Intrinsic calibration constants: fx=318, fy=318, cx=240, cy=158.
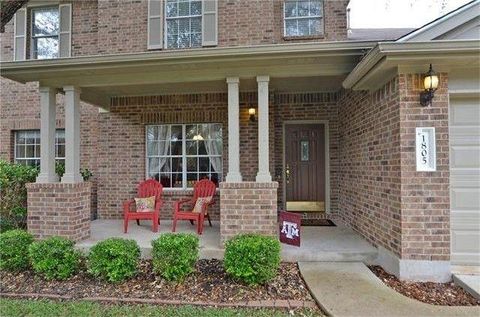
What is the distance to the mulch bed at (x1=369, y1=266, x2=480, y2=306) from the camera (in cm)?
326

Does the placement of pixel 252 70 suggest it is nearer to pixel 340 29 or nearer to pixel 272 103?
pixel 272 103

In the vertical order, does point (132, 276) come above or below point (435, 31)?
below

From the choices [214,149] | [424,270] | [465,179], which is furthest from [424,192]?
[214,149]

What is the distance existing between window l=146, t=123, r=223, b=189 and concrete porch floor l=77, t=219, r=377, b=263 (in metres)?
1.07

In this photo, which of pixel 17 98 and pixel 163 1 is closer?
pixel 163 1

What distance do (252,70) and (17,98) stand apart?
6440mm

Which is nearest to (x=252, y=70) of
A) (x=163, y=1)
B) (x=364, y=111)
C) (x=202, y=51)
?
(x=202, y=51)

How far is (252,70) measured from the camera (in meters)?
4.56

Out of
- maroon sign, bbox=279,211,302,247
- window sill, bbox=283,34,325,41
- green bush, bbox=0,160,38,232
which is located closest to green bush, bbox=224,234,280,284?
maroon sign, bbox=279,211,302,247

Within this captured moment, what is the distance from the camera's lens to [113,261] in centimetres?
367

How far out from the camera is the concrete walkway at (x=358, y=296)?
2.98 m

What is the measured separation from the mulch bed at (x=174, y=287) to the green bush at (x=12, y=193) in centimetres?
219

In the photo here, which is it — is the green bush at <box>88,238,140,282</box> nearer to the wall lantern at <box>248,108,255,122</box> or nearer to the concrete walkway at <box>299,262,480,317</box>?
the concrete walkway at <box>299,262,480,317</box>

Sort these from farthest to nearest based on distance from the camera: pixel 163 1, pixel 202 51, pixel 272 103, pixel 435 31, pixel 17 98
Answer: pixel 17 98 < pixel 163 1 < pixel 272 103 < pixel 202 51 < pixel 435 31
